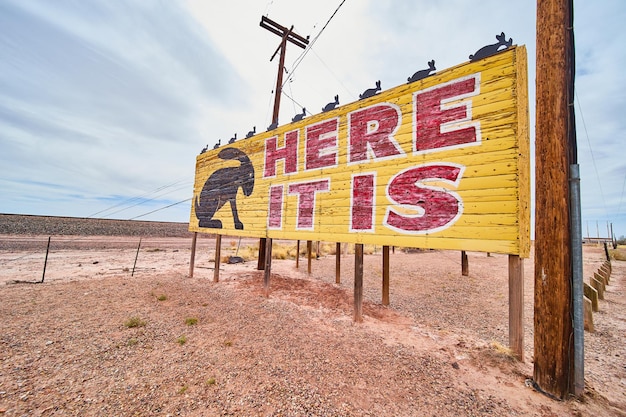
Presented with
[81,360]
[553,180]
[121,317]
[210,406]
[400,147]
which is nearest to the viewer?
[210,406]

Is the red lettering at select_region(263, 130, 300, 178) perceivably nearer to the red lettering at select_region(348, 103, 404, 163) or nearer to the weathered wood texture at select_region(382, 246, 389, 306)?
the red lettering at select_region(348, 103, 404, 163)

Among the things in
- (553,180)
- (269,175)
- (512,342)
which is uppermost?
(269,175)

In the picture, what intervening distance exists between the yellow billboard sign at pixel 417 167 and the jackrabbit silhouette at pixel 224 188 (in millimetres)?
1230

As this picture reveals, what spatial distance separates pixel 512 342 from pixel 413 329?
2.14 metres

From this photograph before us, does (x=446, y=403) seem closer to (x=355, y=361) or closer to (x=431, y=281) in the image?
(x=355, y=361)

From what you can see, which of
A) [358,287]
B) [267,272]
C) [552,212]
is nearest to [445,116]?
[552,212]

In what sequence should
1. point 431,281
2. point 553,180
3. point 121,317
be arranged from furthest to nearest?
point 431,281 < point 121,317 < point 553,180

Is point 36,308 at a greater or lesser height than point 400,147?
lesser

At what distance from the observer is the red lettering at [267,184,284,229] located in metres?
8.59

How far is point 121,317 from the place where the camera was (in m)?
6.34

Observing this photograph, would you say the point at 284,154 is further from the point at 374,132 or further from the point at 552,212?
the point at 552,212

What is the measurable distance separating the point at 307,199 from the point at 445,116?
169 inches

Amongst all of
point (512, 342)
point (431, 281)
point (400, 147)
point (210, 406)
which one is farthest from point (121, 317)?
point (431, 281)

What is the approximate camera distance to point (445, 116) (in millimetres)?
5266
